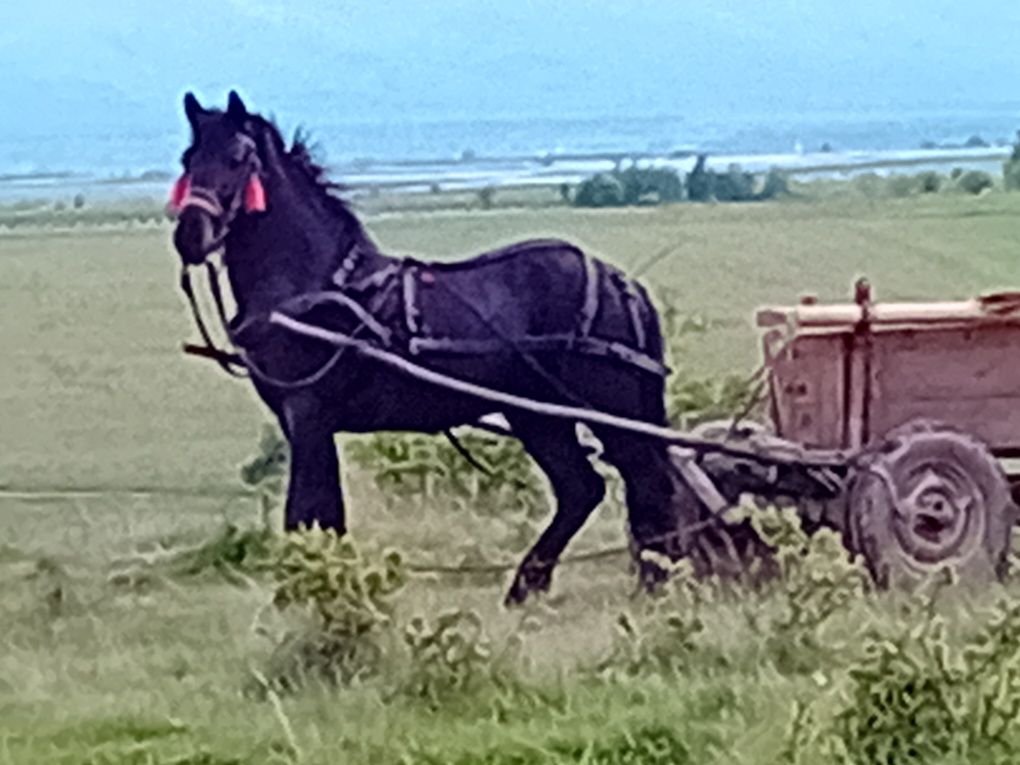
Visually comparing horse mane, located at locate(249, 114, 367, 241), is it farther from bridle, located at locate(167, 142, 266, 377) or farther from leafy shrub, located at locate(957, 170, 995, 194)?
leafy shrub, located at locate(957, 170, 995, 194)

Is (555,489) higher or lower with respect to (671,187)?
lower

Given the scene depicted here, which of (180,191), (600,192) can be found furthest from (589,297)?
(180,191)

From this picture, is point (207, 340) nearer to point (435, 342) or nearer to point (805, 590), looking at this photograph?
point (435, 342)

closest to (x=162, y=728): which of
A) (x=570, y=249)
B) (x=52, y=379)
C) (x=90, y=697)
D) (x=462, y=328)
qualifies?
(x=90, y=697)

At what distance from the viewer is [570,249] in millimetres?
1837

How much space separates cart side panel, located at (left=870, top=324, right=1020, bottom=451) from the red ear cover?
0.76 m

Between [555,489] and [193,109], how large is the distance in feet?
1.87

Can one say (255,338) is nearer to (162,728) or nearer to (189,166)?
(189,166)

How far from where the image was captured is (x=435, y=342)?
5.97 feet

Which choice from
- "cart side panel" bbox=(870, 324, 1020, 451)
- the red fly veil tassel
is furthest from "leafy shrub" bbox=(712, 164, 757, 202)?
the red fly veil tassel

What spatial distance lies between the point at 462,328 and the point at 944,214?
0.55 m

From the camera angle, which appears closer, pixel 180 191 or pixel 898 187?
pixel 180 191

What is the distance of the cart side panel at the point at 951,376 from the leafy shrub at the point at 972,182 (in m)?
0.16

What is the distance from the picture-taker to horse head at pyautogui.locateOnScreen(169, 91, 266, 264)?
1.75 m
